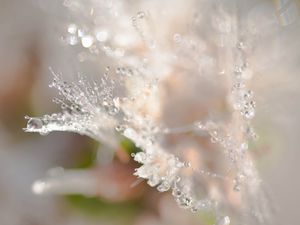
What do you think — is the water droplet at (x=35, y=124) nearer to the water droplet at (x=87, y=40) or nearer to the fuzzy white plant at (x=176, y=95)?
the fuzzy white plant at (x=176, y=95)

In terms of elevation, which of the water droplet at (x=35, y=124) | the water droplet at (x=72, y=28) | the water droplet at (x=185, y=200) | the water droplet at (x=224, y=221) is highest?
the water droplet at (x=72, y=28)

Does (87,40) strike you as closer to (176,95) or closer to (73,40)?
(73,40)

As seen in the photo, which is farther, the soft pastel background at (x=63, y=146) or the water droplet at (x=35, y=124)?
the soft pastel background at (x=63, y=146)

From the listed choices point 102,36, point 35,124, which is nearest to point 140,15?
point 102,36

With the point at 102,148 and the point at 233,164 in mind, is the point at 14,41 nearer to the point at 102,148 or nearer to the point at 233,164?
the point at 102,148

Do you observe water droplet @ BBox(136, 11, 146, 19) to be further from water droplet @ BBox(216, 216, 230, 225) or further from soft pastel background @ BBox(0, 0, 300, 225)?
water droplet @ BBox(216, 216, 230, 225)

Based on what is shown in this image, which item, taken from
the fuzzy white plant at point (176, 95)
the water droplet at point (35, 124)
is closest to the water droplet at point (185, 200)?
the fuzzy white plant at point (176, 95)

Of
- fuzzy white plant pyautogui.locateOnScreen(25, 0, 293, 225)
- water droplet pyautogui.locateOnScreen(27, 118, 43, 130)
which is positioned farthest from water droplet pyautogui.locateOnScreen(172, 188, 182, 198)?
water droplet pyautogui.locateOnScreen(27, 118, 43, 130)
